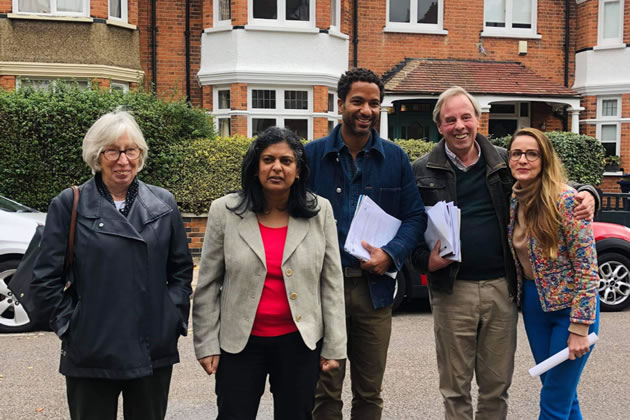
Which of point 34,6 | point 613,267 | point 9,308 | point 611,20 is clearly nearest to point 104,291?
point 9,308

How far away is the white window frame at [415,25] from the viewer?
682 inches

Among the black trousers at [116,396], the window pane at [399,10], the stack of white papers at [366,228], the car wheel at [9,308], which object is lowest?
the car wheel at [9,308]

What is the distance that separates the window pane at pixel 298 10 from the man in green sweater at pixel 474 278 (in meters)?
13.1

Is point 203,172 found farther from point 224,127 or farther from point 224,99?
point 224,99

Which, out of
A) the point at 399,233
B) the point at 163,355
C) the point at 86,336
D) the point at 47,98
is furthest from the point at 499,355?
the point at 47,98

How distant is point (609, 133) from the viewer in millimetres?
18359

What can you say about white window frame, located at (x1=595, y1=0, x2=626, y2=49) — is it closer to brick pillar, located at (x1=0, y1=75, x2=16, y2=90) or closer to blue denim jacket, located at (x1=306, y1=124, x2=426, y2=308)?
brick pillar, located at (x1=0, y1=75, x2=16, y2=90)

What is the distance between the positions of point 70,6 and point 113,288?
13.8 metres

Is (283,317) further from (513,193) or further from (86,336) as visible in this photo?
(513,193)

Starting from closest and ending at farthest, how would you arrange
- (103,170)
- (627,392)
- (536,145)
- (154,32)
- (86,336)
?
1. (86,336)
2. (103,170)
3. (536,145)
4. (627,392)
5. (154,32)

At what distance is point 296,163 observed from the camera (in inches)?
119

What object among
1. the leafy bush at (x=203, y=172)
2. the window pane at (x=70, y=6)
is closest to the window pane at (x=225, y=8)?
the window pane at (x=70, y=6)

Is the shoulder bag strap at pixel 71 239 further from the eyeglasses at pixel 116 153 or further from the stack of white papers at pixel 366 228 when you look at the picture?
the stack of white papers at pixel 366 228

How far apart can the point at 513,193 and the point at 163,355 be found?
6.21ft
